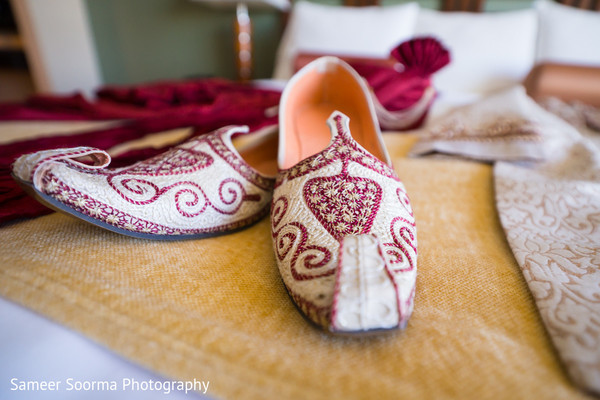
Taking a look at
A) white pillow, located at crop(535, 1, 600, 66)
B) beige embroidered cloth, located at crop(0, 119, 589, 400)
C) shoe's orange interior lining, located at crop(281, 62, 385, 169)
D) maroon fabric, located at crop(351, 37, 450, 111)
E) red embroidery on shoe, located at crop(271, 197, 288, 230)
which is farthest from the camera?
white pillow, located at crop(535, 1, 600, 66)

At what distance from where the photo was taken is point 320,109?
0.64 metres

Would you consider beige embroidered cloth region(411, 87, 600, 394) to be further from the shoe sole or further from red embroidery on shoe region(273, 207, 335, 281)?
the shoe sole

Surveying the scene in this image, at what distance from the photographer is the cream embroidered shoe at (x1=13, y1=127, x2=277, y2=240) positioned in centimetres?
30

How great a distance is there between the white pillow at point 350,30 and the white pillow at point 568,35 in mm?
539

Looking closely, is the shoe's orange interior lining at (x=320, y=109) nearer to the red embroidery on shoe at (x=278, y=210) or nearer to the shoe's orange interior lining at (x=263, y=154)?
the shoe's orange interior lining at (x=263, y=154)

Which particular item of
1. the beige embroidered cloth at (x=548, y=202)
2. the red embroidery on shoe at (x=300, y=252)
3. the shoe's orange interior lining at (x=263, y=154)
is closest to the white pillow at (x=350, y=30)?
the beige embroidered cloth at (x=548, y=202)

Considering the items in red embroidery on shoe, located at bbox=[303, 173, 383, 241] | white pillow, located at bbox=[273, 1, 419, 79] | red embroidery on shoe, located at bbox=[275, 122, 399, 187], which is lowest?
red embroidery on shoe, located at bbox=[303, 173, 383, 241]

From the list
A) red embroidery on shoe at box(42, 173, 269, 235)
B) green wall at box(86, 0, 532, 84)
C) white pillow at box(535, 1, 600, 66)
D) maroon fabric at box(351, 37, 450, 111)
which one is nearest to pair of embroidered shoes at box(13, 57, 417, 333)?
red embroidery on shoe at box(42, 173, 269, 235)

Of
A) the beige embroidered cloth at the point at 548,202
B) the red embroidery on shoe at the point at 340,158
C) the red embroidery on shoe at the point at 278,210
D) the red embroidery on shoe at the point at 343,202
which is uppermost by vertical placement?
the red embroidery on shoe at the point at 340,158

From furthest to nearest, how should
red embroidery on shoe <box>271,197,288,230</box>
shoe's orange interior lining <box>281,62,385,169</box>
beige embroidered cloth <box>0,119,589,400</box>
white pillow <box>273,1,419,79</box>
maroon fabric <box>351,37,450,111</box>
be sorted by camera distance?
white pillow <box>273,1,419,79</box>
maroon fabric <box>351,37,450,111</box>
shoe's orange interior lining <box>281,62,385,169</box>
red embroidery on shoe <box>271,197,288,230</box>
beige embroidered cloth <box>0,119,589,400</box>

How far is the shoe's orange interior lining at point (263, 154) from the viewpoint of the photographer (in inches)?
21.5

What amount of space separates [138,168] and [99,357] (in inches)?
8.0

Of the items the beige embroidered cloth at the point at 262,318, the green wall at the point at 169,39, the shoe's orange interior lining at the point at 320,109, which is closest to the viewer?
the beige embroidered cloth at the point at 262,318

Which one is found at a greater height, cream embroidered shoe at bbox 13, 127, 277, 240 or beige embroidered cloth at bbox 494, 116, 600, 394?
cream embroidered shoe at bbox 13, 127, 277, 240
